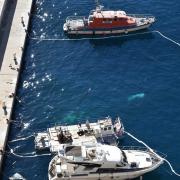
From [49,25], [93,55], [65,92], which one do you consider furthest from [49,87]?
[49,25]

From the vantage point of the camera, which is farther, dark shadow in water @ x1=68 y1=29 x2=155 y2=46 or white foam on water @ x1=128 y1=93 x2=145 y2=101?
dark shadow in water @ x1=68 y1=29 x2=155 y2=46

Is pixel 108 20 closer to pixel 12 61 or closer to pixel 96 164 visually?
pixel 12 61

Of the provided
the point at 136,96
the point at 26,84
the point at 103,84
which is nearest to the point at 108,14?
the point at 103,84

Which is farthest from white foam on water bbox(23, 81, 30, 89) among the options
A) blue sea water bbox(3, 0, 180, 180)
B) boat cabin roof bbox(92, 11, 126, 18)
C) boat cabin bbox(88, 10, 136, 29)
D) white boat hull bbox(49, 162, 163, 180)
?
white boat hull bbox(49, 162, 163, 180)

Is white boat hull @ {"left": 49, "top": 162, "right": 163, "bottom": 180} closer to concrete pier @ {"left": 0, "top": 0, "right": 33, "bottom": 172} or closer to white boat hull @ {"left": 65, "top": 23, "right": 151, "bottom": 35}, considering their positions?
concrete pier @ {"left": 0, "top": 0, "right": 33, "bottom": 172}

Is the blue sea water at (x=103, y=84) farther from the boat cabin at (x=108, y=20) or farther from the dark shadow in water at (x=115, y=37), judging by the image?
the boat cabin at (x=108, y=20)

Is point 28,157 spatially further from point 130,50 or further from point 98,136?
point 130,50
